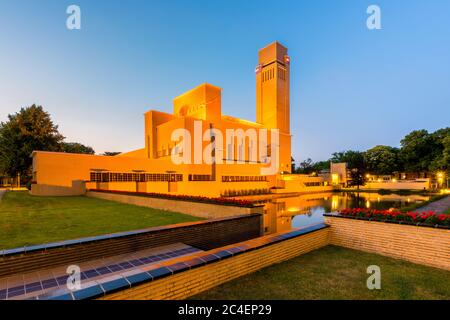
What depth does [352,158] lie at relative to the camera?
53.2m

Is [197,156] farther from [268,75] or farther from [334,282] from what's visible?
[268,75]

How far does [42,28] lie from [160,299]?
46.8 ft

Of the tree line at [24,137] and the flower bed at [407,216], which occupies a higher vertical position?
the tree line at [24,137]

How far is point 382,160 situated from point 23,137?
67.4 meters

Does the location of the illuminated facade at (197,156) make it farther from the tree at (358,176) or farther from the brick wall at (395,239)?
the brick wall at (395,239)

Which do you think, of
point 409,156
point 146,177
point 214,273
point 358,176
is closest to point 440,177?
point 409,156

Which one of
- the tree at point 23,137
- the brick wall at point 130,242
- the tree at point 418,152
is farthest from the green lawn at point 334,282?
the tree at point 418,152

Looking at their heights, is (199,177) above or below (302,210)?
above

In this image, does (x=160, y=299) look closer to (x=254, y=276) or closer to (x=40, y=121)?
(x=254, y=276)

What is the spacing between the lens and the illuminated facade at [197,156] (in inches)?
791

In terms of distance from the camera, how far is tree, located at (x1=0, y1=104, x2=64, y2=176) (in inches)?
951

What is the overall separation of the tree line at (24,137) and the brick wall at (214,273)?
3075cm
